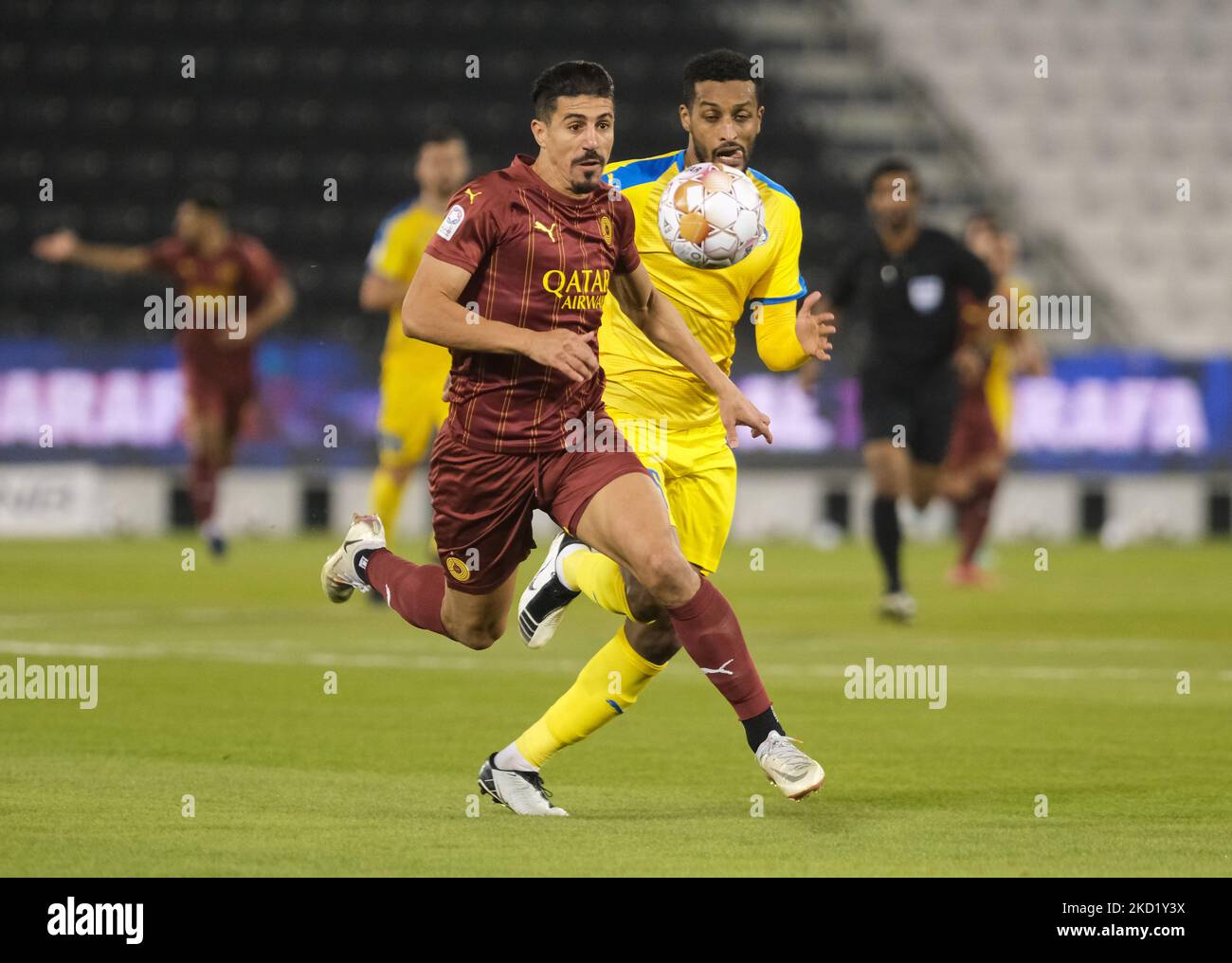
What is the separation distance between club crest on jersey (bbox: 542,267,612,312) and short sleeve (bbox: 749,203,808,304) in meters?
1.03

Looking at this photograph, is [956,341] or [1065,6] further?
[1065,6]

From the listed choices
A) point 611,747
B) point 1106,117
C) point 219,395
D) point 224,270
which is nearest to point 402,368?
point 224,270

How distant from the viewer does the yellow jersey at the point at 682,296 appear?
23.6 feet

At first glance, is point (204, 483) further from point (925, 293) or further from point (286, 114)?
point (286, 114)

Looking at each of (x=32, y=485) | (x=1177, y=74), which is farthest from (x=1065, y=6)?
(x=32, y=485)

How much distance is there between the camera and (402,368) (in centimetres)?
1377

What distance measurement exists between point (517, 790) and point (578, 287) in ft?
4.88

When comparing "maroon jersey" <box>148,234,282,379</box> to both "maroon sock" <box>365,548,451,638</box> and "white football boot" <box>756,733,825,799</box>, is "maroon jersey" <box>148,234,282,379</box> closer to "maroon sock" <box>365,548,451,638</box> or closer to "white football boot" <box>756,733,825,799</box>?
"maroon sock" <box>365,548,451,638</box>

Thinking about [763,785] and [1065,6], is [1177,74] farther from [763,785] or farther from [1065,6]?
[763,785]

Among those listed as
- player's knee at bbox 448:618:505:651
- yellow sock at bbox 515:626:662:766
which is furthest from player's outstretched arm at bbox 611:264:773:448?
player's knee at bbox 448:618:505:651

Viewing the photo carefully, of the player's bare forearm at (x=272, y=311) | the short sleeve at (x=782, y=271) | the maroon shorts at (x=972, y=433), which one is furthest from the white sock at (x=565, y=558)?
the maroon shorts at (x=972, y=433)

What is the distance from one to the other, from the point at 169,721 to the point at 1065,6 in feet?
75.7

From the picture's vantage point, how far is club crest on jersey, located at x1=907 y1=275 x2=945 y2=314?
1398cm

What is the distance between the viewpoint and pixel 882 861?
5.47m
